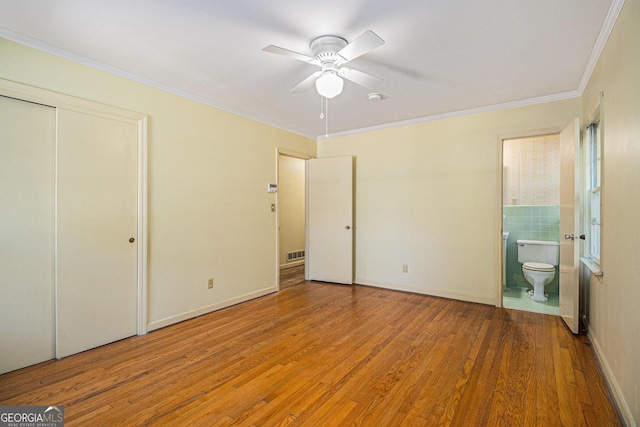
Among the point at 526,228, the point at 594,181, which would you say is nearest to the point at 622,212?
the point at 594,181

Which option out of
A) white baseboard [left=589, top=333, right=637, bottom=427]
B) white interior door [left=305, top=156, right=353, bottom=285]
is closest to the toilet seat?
white baseboard [left=589, top=333, right=637, bottom=427]

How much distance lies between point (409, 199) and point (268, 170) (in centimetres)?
204

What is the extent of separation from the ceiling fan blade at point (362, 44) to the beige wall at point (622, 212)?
133 cm

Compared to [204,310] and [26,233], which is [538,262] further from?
[26,233]

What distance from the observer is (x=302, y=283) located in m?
4.84

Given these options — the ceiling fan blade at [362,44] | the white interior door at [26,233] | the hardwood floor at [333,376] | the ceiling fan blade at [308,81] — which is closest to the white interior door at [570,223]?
the hardwood floor at [333,376]

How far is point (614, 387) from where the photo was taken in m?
1.85

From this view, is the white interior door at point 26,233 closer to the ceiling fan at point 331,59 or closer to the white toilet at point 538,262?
the ceiling fan at point 331,59

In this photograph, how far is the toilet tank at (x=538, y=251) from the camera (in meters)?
4.27

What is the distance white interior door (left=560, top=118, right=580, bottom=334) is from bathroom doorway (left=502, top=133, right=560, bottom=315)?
50.6 inches

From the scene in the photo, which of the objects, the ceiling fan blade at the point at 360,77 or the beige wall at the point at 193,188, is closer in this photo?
the ceiling fan blade at the point at 360,77

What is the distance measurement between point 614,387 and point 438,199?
2.53m

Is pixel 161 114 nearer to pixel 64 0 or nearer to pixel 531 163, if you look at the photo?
pixel 64 0

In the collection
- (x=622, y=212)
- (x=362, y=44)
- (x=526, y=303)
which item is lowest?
(x=526, y=303)
